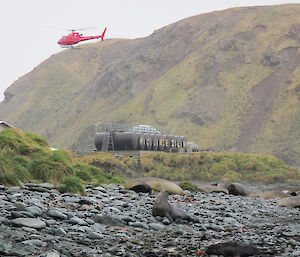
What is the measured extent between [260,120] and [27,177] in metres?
102

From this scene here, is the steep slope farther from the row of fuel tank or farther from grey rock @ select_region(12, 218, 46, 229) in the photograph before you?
grey rock @ select_region(12, 218, 46, 229)

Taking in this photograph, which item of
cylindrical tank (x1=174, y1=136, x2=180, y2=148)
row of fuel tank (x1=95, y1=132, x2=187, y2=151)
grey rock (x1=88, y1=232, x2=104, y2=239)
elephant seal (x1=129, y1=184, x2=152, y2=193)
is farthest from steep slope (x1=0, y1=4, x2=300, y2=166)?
grey rock (x1=88, y1=232, x2=104, y2=239)

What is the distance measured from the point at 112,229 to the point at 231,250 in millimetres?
2497

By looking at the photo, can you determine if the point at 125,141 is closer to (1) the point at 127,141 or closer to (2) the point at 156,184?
(1) the point at 127,141

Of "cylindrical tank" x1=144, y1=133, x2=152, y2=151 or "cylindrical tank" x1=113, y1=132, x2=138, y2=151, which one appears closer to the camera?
"cylindrical tank" x1=113, y1=132, x2=138, y2=151

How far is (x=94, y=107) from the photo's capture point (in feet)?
484

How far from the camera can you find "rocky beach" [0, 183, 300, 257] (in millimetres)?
6227

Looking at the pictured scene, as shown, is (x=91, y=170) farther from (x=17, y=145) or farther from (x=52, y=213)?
(x=52, y=213)

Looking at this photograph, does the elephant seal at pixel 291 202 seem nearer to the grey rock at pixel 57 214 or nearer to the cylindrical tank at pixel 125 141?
the grey rock at pixel 57 214

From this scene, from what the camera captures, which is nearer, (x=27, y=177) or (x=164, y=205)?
(x=164, y=205)

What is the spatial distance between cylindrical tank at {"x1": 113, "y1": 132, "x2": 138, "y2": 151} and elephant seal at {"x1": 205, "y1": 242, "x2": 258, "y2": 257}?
151 ft

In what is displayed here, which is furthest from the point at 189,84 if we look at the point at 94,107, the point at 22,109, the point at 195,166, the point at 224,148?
the point at 22,109

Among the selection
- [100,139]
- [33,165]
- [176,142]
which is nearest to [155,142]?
[176,142]

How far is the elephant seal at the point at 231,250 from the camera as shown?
6.50 m
